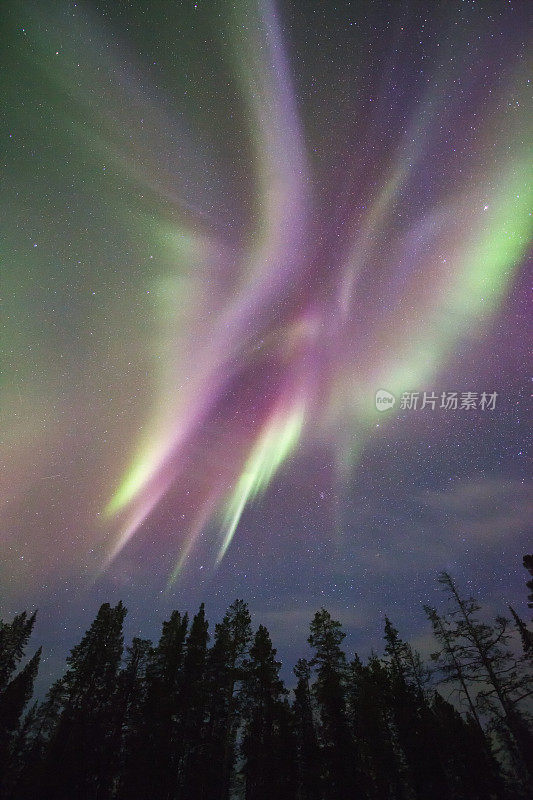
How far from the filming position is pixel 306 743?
25.1 m

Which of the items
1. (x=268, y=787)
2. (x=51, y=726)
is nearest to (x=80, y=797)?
(x=268, y=787)

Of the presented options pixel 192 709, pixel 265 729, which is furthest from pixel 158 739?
pixel 265 729

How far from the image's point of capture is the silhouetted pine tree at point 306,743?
2214 cm

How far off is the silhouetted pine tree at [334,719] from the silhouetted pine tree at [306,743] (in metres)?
0.74

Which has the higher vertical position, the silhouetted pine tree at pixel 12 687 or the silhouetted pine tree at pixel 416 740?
the silhouetted pine tree at pixel 12 687

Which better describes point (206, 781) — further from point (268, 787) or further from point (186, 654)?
point (186, 654)

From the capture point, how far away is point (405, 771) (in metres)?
23.4

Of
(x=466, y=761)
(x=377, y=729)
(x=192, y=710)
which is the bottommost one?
(x=466, y=761)

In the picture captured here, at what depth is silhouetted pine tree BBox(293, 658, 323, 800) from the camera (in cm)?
2214

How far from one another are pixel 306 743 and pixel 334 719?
253 inches

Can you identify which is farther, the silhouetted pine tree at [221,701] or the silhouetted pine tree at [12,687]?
the silhouetted pine tree at [12,687]

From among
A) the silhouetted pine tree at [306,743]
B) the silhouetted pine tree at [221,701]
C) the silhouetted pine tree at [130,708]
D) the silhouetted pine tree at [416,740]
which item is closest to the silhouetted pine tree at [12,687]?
the silhouetted pine tree at [130,708]

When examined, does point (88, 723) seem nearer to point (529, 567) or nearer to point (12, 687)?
point (12, 687)

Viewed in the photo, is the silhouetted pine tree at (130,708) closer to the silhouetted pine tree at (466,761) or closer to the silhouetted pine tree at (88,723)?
the silhouetted pine tree at (88,723)
